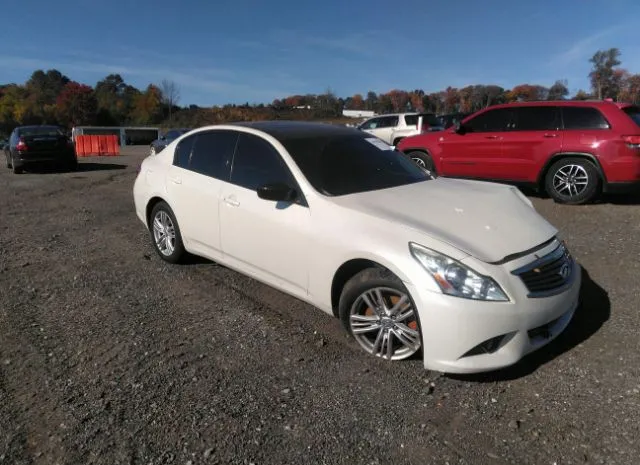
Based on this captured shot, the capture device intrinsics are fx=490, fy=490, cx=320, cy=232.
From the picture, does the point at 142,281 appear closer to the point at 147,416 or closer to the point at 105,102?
the point at 147,416

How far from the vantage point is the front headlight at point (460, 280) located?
279 centimetres

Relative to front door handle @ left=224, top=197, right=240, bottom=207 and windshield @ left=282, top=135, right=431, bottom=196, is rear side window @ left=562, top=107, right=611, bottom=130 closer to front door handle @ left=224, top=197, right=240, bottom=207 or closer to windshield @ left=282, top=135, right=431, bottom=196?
windshield @ left=282, top=135, right=431, bottom=196

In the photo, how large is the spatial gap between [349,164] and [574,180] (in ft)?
17.3

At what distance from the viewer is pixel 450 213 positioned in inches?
134

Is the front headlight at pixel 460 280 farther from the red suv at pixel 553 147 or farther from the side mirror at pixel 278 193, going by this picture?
the red suv at pixel 553 147

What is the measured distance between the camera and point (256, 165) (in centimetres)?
411

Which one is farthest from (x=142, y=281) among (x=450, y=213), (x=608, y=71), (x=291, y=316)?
(x=608, y=71)

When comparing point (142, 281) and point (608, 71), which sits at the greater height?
point (608, 71)

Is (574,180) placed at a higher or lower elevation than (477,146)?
lower

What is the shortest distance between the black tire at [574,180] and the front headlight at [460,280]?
5787mm

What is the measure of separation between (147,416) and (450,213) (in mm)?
2301

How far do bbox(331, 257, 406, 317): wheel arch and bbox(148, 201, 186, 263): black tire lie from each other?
2138mm

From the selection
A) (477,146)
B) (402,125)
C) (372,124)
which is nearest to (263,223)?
(477,146)

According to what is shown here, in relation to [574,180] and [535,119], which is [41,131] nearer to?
[535,119]
